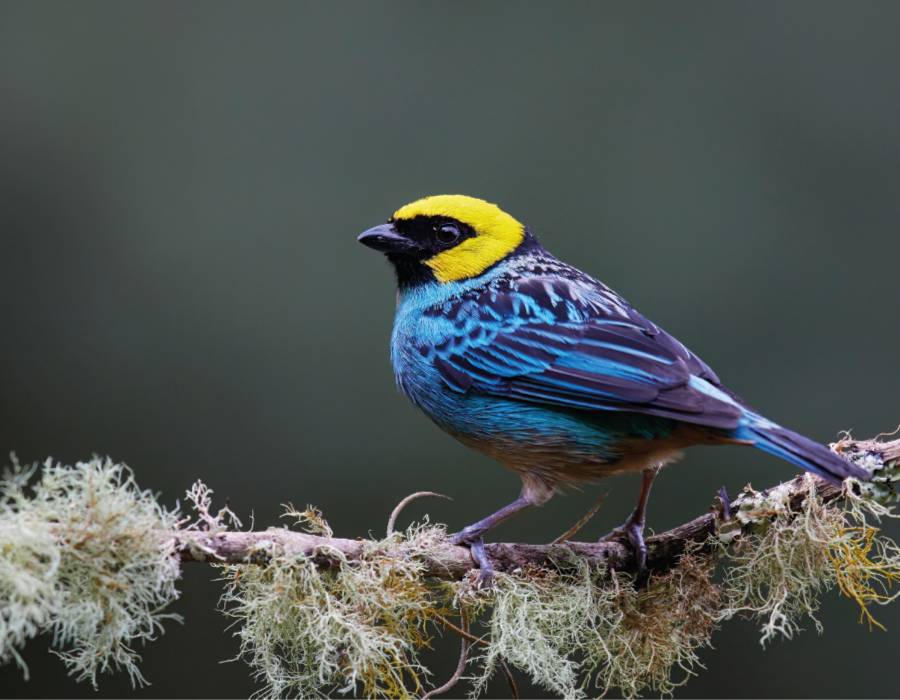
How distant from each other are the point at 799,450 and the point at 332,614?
156 cm

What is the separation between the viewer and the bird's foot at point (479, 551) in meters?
2.82

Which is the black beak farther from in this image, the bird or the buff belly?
the buff belly

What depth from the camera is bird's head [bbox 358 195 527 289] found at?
378cm

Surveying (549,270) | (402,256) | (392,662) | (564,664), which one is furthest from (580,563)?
(402,256)

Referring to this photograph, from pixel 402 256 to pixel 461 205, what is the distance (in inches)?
15.1

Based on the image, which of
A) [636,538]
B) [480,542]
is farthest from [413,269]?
[636,538]

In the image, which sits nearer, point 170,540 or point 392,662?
→ point 170,540

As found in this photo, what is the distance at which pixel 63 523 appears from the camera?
2.04m

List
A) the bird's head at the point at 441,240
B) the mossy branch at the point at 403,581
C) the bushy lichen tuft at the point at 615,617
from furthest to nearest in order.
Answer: the bird's head at the point at 441,240, the bushy lichen tuft at the point at 615,617, the mossy branch at the point at 403,581

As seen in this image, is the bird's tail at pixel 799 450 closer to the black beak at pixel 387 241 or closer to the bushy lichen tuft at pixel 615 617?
the bushy lichen tuft at pixel 615 617

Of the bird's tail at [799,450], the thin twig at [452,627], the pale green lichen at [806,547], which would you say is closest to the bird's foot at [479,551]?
the thin twig at [452,627]

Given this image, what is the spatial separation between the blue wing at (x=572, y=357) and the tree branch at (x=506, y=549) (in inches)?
18.0

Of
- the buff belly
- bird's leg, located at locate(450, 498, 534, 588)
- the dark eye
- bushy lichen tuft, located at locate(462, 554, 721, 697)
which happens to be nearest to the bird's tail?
the buff belly

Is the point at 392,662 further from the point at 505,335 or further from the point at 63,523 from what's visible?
the point at 505,335
